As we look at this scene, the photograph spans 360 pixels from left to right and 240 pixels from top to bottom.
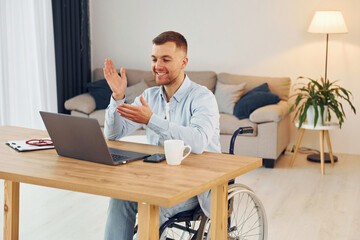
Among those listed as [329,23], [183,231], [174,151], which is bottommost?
[183,231]

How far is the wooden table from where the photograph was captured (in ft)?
5.50

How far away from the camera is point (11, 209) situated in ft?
7.84

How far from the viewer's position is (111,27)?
21.0 feet

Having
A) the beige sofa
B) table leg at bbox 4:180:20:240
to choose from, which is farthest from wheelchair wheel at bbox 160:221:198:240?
the beige sofa

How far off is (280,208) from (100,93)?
2691 mm

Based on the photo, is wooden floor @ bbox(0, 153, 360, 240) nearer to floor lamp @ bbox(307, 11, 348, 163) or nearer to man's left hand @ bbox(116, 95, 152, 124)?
floor lamp @ bbox(307, 11, 348, 163)

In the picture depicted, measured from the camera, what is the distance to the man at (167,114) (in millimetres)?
2193

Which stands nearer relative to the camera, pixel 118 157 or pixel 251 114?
pixel 118 157

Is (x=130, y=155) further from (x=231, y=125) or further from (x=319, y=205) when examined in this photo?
(x=231, y=125)

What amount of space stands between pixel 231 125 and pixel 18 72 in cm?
221

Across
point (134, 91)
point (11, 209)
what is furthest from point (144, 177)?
point (134, 91)

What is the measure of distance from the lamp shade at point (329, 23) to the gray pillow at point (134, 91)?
1.87m

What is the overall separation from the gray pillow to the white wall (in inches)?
24.6

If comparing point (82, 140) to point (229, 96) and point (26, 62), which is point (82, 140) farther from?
point (26, 62)
